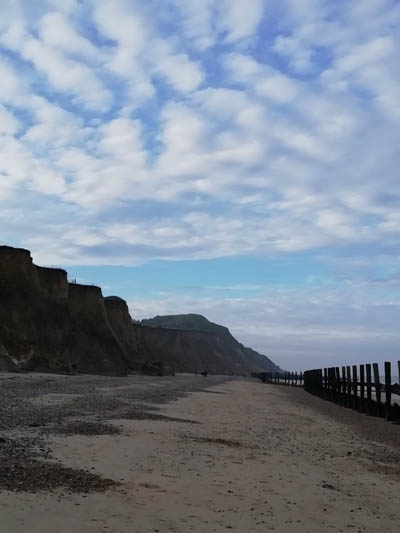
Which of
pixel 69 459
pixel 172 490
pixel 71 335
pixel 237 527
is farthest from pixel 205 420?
pixel 71 335

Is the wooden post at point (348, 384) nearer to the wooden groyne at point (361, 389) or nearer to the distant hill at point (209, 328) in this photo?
the wooden groyne at point (361, 389)

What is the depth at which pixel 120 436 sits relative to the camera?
10.8 meters

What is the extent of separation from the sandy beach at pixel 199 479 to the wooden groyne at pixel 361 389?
7354 mm

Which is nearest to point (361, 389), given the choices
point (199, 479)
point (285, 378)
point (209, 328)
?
point (199, 479)

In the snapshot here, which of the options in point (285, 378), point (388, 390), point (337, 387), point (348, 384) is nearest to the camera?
point (388, 390)

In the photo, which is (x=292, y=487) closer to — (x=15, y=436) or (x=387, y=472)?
(x=387, y=472)

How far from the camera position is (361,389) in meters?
25.8

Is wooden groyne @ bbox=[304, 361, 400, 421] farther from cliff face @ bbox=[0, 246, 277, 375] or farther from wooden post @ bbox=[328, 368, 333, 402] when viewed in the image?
cliff face @ bbox=[0, 246, 277, 375]

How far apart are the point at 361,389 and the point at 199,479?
64.9ft

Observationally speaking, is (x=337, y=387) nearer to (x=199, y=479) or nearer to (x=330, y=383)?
(x=330, y=383)

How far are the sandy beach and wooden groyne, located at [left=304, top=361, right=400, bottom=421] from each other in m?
7.35

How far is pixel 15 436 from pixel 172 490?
3.81 m

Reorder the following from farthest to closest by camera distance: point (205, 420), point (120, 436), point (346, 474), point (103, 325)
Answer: point (103, 325), point (205, 420), point (120, 436), point (346, 474)

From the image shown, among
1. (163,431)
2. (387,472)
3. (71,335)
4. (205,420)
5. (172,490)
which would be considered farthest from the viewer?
(71,335)
